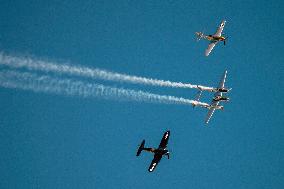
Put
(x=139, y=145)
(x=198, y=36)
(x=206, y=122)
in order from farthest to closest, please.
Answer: (x=206, y=122)
(x=198, y=36)
(x=139, y=145)

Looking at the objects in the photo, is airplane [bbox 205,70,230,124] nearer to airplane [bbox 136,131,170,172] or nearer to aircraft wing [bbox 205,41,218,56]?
aircraft wing [bbox 205,41,218,56]

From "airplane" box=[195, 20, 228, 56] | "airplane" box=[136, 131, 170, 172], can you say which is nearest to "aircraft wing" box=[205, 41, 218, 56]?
"airplane" box=[195, 20, 228, 56]

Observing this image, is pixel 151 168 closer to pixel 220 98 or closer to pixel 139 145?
pixel 139 145

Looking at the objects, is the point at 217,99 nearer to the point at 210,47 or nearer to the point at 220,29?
the point at 210,47

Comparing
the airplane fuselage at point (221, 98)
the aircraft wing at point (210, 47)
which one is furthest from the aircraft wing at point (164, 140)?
the aircraft wing at point (210, 47)

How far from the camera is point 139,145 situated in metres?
86.1

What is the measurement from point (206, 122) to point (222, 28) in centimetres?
1698

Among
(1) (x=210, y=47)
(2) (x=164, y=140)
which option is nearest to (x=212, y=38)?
(1) (x=210, y=47)

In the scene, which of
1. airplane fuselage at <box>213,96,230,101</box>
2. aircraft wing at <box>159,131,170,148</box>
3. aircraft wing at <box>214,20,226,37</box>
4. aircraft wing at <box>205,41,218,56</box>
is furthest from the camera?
aircraft wing at <box>214,20,226,37</box>

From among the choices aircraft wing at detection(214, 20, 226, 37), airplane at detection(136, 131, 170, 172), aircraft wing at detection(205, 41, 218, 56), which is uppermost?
aircraft wing at detection(214, 20, 226, 37)

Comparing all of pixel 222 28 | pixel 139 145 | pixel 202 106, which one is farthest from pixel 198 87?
pixel 139 145

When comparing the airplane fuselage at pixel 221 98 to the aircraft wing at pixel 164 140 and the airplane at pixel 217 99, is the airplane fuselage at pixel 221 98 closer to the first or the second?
the airplane at pixel 217 99

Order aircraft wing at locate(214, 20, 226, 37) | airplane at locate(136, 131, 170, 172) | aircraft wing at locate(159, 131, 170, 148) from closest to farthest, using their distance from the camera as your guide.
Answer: airplane at locate(136, 131, 170, 172), aircraft wing at locate(159, 131, 170, 148), aircraft wing at locate(214, 20, 226, 37)

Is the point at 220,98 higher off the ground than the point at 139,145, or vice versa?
the point at 220,98
